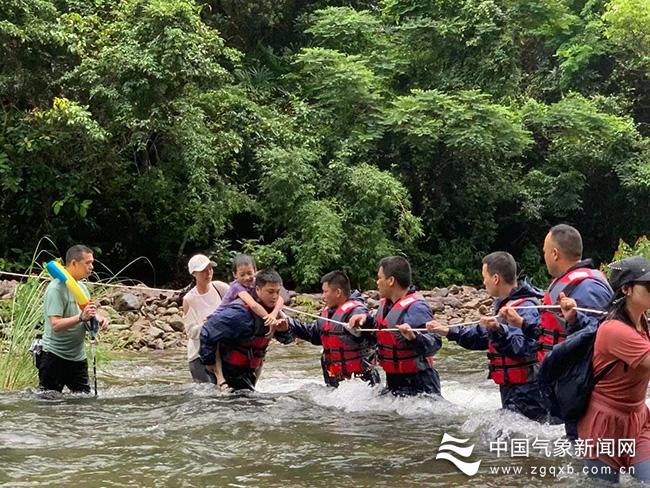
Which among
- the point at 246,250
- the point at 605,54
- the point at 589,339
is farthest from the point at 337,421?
the point at 605,54

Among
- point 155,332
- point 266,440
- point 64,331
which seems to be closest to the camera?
point 266,440

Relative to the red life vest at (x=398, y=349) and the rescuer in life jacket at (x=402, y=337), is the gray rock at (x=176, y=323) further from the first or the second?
the red life vest at (x=398, y=349)

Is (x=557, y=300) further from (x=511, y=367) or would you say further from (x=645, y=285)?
(x=645, y=285)

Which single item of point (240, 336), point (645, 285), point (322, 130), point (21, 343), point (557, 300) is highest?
point (322, 130)

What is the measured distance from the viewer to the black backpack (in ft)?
13.6

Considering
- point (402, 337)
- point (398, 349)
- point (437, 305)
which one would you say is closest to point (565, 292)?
point (402, 337)

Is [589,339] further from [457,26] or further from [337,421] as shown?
[457,26]

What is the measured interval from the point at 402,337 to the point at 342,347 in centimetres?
92

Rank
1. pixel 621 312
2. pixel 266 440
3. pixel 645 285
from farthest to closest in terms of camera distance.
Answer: pixel 266 440, pixel 621 312, pixel 645 285

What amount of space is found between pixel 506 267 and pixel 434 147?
14.1 meters

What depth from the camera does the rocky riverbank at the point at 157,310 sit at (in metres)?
12.4

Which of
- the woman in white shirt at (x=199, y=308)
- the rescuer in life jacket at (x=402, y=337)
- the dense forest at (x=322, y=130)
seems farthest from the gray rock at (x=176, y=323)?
the rescuer in life jacket at (x=402, y=337)

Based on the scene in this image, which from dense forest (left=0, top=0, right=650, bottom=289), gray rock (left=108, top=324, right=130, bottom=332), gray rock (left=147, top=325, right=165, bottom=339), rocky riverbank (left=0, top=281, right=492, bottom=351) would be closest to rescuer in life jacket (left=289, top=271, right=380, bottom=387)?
rocky riverbank (left=0, top=281, right=492, bottom=351)

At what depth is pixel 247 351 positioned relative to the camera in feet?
24.4
